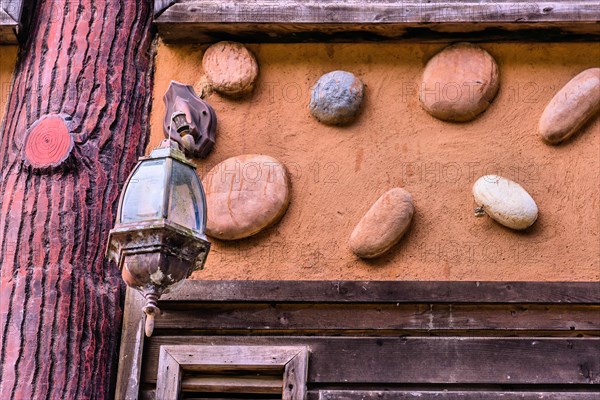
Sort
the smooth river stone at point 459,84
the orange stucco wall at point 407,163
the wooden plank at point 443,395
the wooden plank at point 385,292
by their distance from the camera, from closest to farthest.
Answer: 1. the wooden plank at point 443,395
2. the wooden plank at point 385,292
3. the orange stucco wall at point 407,163
4. the smooth river stone at point 459,84

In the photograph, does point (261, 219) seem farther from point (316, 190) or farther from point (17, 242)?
point (17, 242)

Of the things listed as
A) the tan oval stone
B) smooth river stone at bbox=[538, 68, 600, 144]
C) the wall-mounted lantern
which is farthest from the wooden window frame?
smooth river stone at bbox=[538, 68, 600, 144]

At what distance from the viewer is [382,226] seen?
2.82 m

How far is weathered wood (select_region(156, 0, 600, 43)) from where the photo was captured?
2.96m

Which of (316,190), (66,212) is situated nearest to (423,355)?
(316,190)

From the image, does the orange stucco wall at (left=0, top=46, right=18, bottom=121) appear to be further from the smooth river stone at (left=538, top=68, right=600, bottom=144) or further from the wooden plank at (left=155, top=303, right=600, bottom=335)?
the smooth river stone at (left=538, top=68, right=600, bottom=144)

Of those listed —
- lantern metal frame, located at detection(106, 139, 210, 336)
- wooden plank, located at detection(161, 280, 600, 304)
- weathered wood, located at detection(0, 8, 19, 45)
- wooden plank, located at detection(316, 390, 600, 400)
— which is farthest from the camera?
weathered wood, located at detection(0, 8, 19, 45)

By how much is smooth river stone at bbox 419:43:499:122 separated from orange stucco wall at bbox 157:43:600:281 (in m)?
0.04

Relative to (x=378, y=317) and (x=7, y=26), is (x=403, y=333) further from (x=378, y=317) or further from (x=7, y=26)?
(x=7, y=26)

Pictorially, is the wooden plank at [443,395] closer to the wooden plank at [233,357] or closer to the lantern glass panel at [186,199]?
the wooden plank at [233,357]

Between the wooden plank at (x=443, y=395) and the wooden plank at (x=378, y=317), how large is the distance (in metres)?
0.17

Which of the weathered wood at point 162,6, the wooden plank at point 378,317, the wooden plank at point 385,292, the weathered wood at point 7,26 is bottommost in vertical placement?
the wooden plank at point 378,317

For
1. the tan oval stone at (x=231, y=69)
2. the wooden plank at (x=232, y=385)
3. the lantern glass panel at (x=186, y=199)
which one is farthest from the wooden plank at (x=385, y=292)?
the tan oval stone at (x=231, y=69)

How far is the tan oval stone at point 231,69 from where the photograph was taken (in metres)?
3.03
